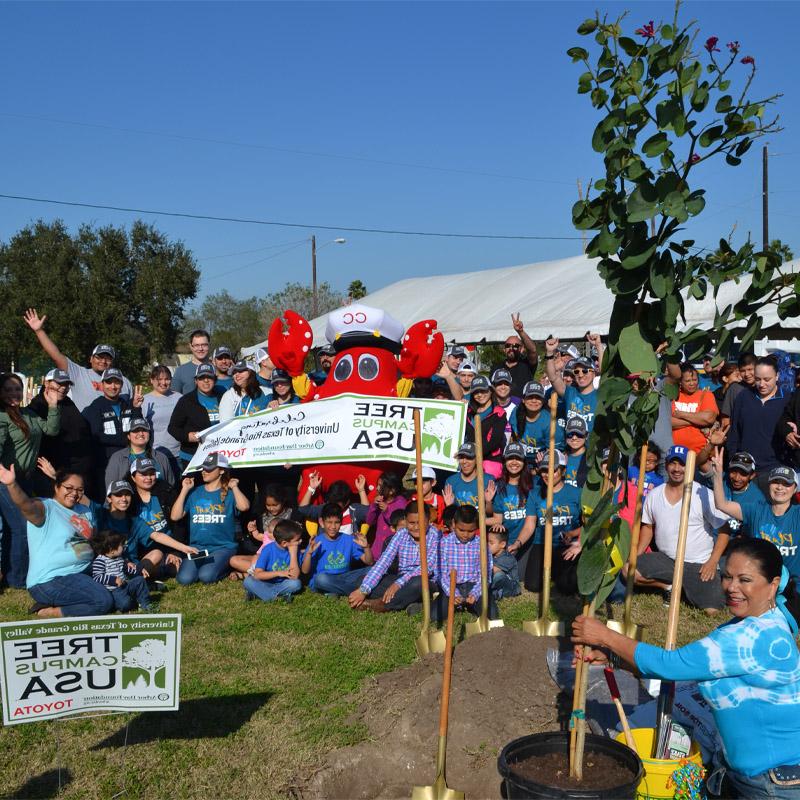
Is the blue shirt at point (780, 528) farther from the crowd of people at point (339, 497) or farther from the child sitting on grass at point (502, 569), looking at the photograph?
the child sitting on grass at point (502, 569)

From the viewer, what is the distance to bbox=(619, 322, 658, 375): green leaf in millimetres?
3488

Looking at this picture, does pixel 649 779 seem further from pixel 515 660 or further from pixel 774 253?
pixel 774 253

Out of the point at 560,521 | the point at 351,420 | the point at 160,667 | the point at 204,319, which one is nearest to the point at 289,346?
the point at 351,420

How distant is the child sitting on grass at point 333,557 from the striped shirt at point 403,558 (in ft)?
1.16

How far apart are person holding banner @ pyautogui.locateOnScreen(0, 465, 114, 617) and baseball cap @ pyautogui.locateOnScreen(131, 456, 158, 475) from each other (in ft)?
3.51

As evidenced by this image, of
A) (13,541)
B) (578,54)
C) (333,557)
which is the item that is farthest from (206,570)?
(578,54)

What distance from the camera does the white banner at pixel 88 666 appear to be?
4.64m

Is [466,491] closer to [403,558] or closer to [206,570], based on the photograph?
[403,558]

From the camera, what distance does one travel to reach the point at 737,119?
3.18m

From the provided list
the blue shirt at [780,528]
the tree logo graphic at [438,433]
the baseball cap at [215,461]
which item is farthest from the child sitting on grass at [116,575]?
the blue shirt at [780,528]

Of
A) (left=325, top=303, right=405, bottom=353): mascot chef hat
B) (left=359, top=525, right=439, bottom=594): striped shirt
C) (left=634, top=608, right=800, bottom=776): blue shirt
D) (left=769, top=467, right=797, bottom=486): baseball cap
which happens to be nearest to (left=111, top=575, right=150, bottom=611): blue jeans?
(left=359, top=525, right=439, bottom=594): striped shirt

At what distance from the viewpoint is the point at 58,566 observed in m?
7.32

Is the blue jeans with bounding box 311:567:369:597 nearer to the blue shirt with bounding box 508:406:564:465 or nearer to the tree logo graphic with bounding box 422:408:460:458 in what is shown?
the tree logo graphic with bounding box 422:408:460:458

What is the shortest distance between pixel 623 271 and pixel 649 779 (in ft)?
7.32
